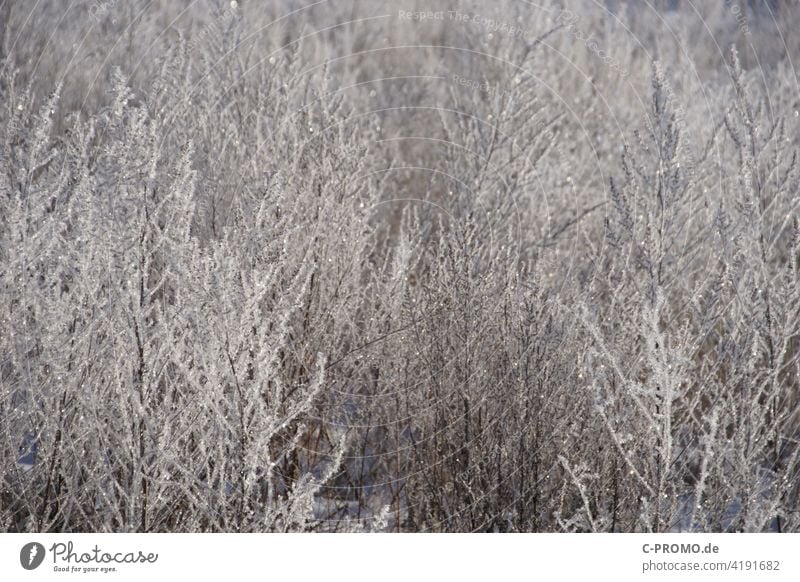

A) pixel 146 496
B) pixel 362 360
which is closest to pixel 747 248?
pixel 362 360

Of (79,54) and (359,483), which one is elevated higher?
(79,54)

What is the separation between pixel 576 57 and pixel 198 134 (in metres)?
5.15

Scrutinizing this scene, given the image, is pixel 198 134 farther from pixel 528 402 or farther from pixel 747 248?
pixel 747 248

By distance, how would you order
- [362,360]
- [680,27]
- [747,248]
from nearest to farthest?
1. [747,248]
2. [362,360]
3. [680,27]

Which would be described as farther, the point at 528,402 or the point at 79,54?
the point at 79,54

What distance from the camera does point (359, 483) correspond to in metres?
3.65
